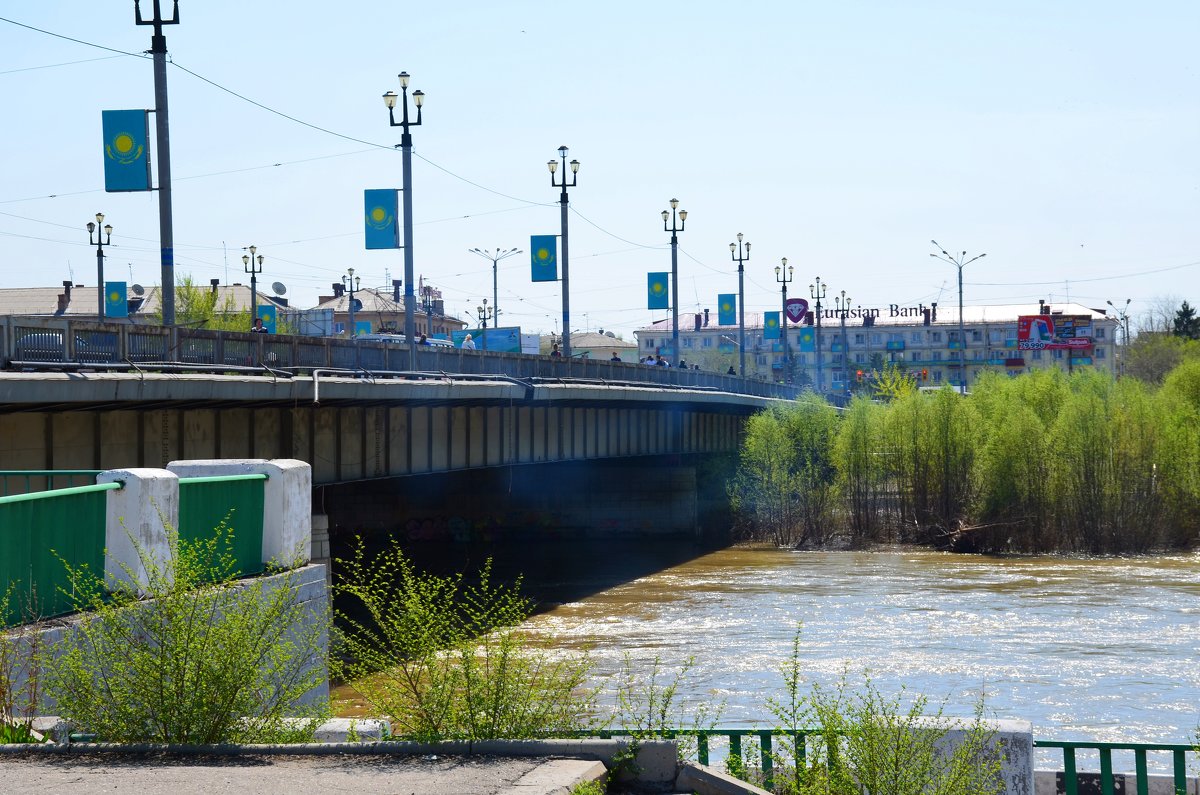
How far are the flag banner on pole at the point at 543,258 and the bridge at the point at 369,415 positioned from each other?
3937mm

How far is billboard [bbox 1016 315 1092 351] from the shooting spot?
364ft

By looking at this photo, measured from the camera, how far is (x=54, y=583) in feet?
42.8

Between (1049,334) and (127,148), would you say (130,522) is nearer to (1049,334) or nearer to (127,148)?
(127,148)

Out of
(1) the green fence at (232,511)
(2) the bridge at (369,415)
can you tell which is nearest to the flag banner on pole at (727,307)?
(2) the bridge at (369,415)

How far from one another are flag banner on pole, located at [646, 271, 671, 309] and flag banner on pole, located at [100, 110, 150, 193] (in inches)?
1460

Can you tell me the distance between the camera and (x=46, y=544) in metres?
12.8

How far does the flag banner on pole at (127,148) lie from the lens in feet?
83.7

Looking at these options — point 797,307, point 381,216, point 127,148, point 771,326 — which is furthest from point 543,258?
point 797,307

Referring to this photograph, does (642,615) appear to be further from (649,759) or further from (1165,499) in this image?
(649,759)

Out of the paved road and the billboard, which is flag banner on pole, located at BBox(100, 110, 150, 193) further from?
the billboard

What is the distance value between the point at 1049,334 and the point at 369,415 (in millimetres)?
92746

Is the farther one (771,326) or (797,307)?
(797,307)

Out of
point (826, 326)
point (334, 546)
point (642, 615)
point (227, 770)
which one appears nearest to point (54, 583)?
point (227, 770)

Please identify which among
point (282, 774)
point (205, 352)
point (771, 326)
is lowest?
point (282, 774)
